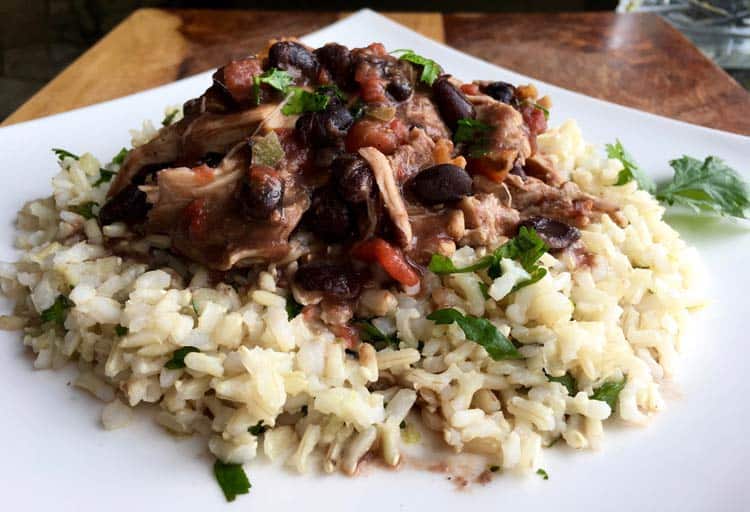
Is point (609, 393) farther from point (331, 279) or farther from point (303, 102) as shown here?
point (303, 102)

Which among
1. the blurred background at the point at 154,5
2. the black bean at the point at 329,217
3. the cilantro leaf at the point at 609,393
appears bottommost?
the blurred background at the point at 154,5

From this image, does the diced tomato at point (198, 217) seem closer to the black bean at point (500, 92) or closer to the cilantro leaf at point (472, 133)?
the cilantro leaf at point (472, 133)

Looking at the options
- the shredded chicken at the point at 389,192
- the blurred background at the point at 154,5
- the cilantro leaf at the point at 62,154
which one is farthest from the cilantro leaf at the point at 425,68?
the blurred background at the point at 154,5

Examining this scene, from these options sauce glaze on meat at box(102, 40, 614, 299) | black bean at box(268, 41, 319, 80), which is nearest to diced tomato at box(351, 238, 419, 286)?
sauce glaze on meat at box(102, 40, 614, 299)

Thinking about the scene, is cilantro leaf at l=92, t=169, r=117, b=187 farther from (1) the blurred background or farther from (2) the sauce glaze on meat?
(1) the blurred background

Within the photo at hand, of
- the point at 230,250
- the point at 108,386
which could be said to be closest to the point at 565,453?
the point at 230,250

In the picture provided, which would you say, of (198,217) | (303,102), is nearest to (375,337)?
(198,217)
